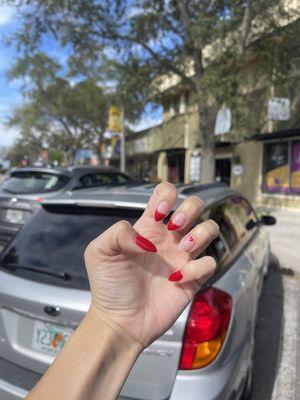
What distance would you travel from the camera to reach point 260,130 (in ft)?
49.2

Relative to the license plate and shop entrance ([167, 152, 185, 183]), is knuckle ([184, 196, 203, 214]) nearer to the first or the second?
the license plate

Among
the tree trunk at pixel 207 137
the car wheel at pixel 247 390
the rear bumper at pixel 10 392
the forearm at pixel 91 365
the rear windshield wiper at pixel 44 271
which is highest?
the tree trunk at pixel 207 137

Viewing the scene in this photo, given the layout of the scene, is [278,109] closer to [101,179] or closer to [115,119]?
[101,179]

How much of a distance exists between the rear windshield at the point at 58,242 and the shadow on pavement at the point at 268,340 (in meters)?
1.78

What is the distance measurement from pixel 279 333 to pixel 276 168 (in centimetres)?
1128

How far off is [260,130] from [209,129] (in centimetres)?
500

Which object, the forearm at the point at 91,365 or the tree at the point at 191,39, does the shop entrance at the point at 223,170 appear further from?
the forearm at the point at 91,365

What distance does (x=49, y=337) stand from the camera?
2.37 m

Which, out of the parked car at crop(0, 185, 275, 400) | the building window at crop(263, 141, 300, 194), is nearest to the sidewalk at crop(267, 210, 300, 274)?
the building window at crop(263, 141, 300, 194)

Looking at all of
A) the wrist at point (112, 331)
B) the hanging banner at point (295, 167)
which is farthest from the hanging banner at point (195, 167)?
the wrist at point (112, 331)

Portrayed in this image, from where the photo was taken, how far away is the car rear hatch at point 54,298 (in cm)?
212

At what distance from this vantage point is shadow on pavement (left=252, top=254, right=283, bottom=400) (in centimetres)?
322

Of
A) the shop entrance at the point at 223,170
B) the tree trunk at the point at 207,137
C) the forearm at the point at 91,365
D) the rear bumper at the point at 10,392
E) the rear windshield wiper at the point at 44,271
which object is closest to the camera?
the forearm at the point at 91,365

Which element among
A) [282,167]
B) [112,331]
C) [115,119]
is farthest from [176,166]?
[112,331]
